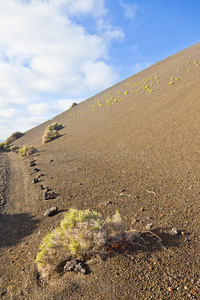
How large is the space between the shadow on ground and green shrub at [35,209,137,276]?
2.00 m

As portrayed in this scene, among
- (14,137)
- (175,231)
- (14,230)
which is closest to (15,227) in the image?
(14,230)

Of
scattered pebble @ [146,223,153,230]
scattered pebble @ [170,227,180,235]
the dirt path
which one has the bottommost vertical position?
scattered pebble @ [170,227,180,235]

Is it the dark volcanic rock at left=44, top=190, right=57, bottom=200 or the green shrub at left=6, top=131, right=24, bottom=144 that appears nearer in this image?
the dark volcanic rock at left=44, top=190, right=57, bottom=200

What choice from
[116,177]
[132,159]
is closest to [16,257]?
[116,177]

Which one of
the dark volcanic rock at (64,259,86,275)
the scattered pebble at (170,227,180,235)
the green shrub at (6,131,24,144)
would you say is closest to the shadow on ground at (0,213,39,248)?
the dark volcanic rock at (64,259,86,275)

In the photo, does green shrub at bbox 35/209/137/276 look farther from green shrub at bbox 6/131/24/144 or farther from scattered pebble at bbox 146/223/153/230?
green shrub at bbox 6/131/24/144

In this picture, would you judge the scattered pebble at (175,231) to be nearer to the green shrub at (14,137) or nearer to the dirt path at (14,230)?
the dirt path at (14,230)

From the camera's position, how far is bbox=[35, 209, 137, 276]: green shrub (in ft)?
11.4

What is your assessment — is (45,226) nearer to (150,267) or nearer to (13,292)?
(13,292)

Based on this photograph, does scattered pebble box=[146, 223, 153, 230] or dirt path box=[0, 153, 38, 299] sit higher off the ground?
dirt path box=[0, 153, 38, 299]

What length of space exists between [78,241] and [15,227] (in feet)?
11.5

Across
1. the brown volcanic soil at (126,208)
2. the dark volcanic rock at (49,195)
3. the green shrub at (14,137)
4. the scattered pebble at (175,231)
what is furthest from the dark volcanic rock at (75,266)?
the green shrub at (14,137)

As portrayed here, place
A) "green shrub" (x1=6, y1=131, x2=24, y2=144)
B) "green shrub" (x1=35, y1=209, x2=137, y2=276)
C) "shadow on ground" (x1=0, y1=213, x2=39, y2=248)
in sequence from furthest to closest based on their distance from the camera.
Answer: "green shrub" (x1=6, y1=131, x2=24, y2=144) → "shadow on ground" (x1=0, y1=213, x2=39, y2=248) → "green shrub" (x1=35, y1=209, x2=137, y2=276)

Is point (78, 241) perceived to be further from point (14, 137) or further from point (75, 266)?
point (14, 137)
